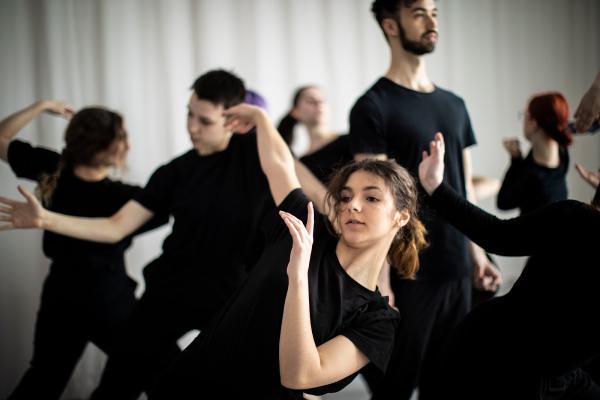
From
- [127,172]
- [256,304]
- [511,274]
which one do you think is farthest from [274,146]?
[511,274]

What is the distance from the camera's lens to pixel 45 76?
2875mm

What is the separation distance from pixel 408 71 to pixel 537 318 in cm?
106

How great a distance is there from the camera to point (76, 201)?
219cm

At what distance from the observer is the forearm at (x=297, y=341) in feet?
4.06

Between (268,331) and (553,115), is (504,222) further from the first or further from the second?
(553,115)

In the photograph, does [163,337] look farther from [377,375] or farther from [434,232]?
[434,232]

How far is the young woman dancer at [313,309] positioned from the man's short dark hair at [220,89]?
61 centimetres

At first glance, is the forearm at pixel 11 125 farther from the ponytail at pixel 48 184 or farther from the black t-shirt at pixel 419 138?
the black t-shirt at pixel 419 138

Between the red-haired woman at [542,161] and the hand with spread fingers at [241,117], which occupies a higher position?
the hand with spread fingers at [241,117]

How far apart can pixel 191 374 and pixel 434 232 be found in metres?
0.99

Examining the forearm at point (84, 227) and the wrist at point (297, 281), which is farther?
the forearm at point (84, 227)

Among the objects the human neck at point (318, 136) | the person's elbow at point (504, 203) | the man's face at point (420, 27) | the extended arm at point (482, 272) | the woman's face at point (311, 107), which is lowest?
the extended arm at point (482, 272)

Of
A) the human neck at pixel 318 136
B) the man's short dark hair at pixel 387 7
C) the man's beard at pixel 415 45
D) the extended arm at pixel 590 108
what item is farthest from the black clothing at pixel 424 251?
the human neck at pixel 318 136

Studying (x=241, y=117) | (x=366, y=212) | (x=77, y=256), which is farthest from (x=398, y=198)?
(x=77, y=256)
